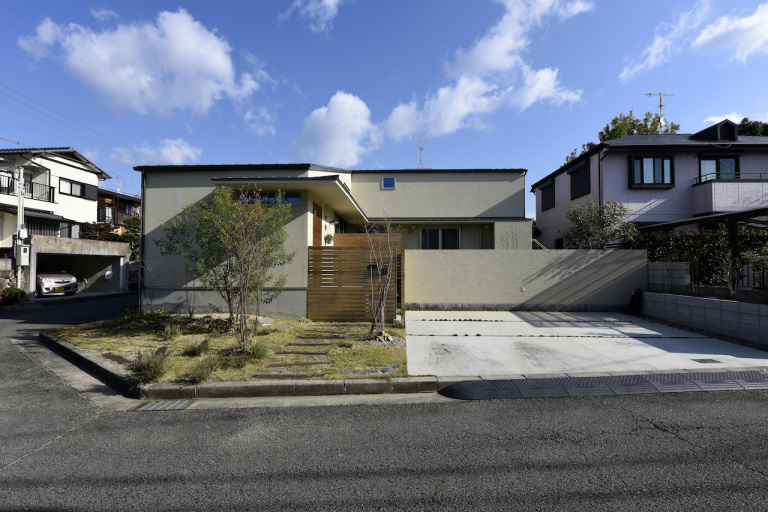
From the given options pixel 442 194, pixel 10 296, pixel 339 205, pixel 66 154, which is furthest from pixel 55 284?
pixel 442 194

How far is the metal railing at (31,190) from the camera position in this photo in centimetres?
1759

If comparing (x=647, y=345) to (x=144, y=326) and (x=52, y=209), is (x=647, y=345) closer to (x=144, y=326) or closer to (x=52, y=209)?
(x=144, y=326)

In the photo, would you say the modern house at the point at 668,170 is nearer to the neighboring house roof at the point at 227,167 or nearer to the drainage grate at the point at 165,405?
the neighboring house roof at the point at 227,167

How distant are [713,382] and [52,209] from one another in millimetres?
27343

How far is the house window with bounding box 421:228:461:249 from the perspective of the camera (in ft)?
50.3

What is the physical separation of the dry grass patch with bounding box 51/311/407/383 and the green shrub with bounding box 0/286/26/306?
22.9 feet

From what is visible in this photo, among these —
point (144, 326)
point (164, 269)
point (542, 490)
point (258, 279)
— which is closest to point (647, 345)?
point (542, 490)

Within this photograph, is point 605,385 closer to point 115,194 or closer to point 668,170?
point 668,170

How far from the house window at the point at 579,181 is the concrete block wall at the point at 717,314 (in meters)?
8.65

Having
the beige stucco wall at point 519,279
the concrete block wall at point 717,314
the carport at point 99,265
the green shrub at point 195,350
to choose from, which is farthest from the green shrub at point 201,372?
the carport at point 99,265

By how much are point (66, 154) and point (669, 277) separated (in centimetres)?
2865

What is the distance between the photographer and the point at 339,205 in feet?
39.1

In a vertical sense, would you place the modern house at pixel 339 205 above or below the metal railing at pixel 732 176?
below

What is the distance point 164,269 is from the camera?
9609 millimetres
